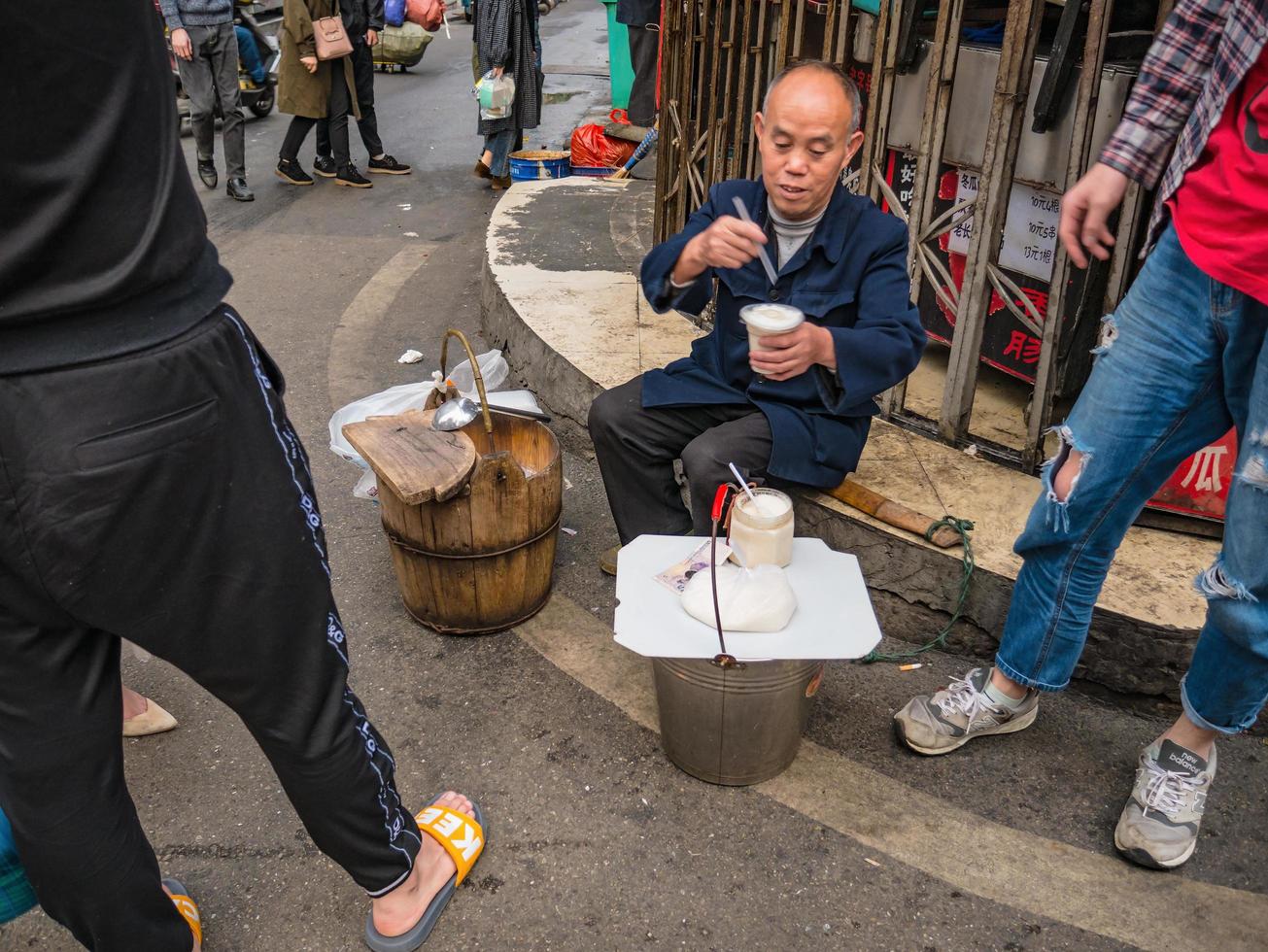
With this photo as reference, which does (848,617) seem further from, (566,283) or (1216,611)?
(566,283)

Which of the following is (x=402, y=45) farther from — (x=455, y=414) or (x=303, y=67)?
(x=455, y=414)

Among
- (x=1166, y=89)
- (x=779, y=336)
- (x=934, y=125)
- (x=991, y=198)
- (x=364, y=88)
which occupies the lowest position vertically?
(x=364, y=88)

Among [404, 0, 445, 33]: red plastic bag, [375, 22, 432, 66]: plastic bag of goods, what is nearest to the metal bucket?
[404, 0, 445, 33]: red plastic bag

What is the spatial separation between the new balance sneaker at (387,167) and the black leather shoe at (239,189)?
1095 millimetres

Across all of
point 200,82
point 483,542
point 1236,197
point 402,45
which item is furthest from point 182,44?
point 1236,197

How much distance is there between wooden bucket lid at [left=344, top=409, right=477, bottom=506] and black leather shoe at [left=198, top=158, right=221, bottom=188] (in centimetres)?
571

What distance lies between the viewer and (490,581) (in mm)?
2947

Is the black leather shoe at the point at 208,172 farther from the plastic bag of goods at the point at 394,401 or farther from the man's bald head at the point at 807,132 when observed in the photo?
the man's bald head at the point at 807,132

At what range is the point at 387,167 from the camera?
27.5 feet

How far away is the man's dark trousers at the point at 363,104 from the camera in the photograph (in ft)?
25.5

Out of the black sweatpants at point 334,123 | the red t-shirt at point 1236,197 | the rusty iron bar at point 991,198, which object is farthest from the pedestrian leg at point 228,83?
the red t-shirt at point 1236,197

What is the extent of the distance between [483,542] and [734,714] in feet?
2.83

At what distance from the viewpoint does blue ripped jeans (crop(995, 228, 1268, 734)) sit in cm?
193

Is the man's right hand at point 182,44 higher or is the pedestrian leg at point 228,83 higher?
the man's right hand at point 182,44
